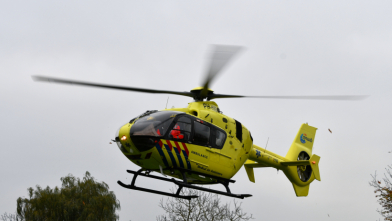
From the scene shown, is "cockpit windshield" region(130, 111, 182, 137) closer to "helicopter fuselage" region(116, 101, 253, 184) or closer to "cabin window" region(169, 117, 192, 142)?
"helicopter fuselage" region(116, 101, 253, 184)

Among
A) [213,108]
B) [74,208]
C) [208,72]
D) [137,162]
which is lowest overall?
[74,208]

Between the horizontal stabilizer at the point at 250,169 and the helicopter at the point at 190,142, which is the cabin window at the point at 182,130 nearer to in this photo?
the helicopter at the point at 190,142

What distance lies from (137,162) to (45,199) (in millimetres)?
23125

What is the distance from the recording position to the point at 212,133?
11188mm

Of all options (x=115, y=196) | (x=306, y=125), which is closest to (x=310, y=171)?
(x=306, y=125)

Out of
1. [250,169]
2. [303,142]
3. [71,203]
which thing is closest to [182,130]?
[250,169]

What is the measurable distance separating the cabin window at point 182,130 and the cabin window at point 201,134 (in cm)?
25

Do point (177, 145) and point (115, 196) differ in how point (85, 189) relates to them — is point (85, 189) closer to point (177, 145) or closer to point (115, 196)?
point (115, 196)

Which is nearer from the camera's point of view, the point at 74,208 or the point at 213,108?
the point at 213,108

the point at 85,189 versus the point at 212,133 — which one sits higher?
the point at 212,133

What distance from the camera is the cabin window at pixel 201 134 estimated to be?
420 inches

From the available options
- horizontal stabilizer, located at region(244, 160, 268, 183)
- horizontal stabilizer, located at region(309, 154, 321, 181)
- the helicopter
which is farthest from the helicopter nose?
horizontal stabilizer, located at region(309, 154, 321, 181)

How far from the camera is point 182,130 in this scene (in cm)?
1035

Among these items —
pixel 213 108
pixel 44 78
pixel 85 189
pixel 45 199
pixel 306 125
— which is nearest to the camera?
pixel 44 78
